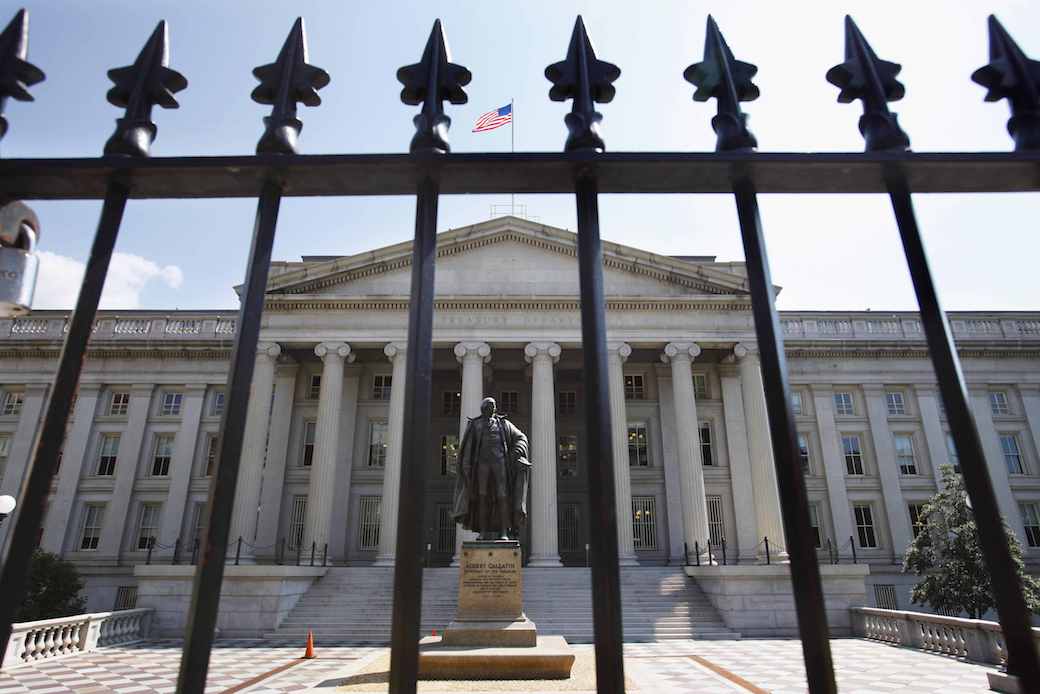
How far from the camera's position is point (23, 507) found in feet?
7.19

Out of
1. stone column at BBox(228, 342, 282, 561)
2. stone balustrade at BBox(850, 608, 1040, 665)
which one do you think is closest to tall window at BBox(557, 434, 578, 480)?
stone column at BBox(228, 342, 282, 561)

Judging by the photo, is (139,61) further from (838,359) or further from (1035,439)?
(1035,439)

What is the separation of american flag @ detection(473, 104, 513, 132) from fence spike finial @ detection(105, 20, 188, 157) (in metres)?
24.7

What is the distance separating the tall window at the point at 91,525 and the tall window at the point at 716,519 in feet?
107

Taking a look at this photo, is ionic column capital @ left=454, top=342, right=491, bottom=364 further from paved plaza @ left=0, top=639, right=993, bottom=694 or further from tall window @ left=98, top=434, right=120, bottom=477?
tall window @ left=98, top=434, right=120, bottom=477

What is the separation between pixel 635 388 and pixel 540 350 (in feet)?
27.5

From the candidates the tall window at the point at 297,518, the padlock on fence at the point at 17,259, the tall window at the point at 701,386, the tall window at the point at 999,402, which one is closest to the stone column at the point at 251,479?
the tall window at the point at 297,518

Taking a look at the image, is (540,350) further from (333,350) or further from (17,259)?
(17,259)

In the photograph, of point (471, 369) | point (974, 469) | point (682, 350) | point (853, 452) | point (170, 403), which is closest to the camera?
point (974, 469)

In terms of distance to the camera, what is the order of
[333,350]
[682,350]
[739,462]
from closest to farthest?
[682,350]
[333,350]
[739,462]

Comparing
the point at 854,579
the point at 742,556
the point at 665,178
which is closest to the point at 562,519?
the point at 742,556

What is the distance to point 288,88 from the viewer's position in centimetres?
275

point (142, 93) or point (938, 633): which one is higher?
point (142, 93)

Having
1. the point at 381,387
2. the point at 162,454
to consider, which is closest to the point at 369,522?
the point at 381,387
